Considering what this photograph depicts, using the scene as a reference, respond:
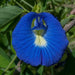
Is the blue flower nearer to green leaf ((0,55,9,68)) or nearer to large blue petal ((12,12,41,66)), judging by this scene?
large blue petal ((12,12,41,66))

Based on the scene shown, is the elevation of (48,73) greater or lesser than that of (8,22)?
lesser

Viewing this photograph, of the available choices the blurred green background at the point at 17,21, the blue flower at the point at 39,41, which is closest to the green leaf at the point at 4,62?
the blurred green background at the point at 17,21

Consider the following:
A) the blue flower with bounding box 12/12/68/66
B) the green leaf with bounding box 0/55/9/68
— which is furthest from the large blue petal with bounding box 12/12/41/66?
the green leaf with bounding box 0/55/9/68

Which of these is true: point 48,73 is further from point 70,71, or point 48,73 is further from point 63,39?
point 63,39

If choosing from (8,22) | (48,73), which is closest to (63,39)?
(8,22)

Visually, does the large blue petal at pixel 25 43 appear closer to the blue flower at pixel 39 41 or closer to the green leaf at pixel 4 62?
the blue flower at pixel 39 41
